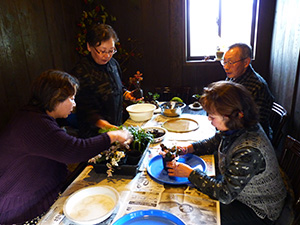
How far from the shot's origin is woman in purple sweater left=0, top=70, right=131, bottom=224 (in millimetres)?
1090

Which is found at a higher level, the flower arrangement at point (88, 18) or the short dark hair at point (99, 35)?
the flower arrangement at point (88, 18)

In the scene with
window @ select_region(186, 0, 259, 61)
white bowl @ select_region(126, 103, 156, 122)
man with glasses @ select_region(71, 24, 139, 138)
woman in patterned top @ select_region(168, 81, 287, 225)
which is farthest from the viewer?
window @ select_region(186, 0, 259, 61)

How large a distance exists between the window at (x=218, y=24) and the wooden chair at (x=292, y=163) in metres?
2.20

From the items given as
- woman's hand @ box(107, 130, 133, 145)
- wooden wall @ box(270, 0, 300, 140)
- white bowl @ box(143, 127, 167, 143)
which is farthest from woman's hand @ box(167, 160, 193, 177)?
wooden wall @ box(270, 0, 300, 140)

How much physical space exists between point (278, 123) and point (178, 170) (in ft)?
4.52

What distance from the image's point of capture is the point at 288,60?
2.45 m

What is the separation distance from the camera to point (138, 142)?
4.38ft

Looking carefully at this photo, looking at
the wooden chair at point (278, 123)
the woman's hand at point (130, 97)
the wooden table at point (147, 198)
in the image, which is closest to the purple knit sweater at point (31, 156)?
the wooden table at point (147, 198)

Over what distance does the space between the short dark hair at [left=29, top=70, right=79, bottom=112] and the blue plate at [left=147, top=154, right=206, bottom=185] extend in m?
0.63

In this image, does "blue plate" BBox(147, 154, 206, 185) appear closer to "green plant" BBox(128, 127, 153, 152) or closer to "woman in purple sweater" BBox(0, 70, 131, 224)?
"green plant" BBox(128, 127, 153, 152)

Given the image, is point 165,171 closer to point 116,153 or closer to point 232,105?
point 116,153

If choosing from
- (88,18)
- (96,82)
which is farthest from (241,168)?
(88,18)

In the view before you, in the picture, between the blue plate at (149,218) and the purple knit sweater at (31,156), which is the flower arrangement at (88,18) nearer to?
the purple knit sweater at (31,156)

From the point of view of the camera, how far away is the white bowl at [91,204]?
2.97 ft
